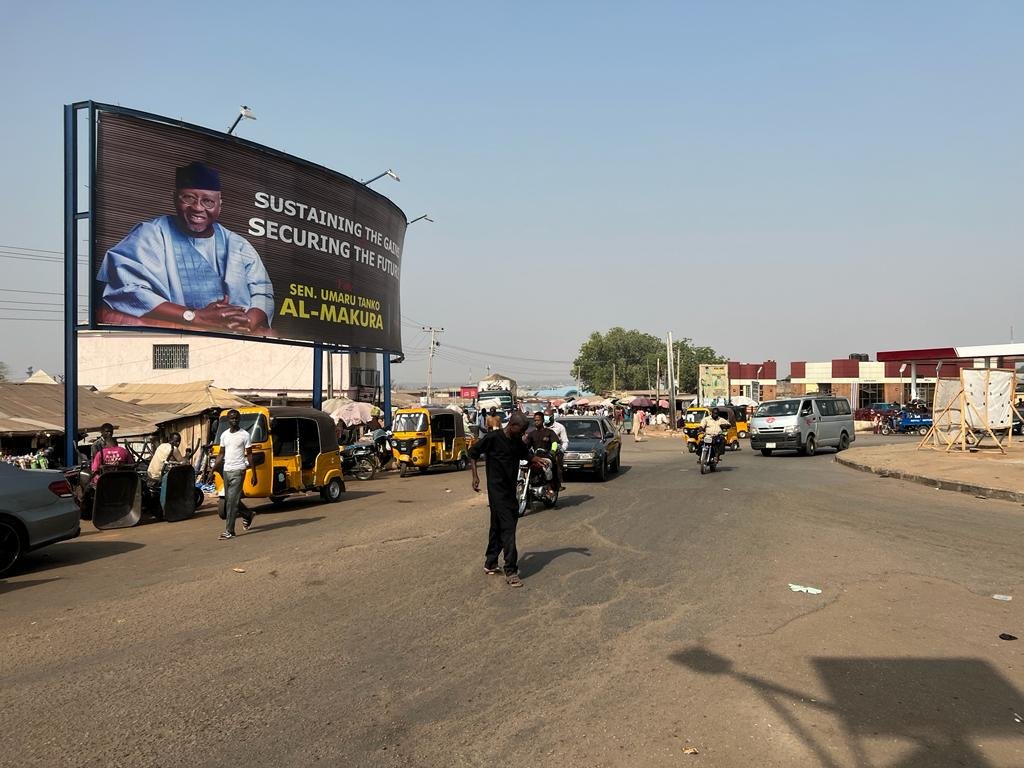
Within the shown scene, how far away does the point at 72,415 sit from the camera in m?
15.7

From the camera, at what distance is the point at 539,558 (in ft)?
28.9

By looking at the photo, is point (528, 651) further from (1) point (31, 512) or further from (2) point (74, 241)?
(2) point (74, 241)

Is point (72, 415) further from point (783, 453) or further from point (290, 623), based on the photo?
point (783, 453)

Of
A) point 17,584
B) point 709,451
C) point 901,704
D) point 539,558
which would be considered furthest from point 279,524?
point 709,451

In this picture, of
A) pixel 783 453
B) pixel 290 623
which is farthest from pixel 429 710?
pixel 783 453

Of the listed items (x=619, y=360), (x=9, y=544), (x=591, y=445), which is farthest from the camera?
(x=619, y=360)

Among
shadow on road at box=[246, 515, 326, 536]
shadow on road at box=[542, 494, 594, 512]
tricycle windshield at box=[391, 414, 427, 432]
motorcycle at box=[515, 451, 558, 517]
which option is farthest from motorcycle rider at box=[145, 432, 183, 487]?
tricycle windshield at box=[391, 414, 427, 432]

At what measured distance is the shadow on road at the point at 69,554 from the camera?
30.3 feet

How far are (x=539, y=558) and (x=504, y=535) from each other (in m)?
1.31

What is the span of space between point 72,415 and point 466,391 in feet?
348

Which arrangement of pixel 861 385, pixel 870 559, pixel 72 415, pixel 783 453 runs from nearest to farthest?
pixel 870 559 → pixel 72 415 → pixel 783 453 → pixel 861 385

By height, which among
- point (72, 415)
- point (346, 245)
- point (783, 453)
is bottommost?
point (783, 453)

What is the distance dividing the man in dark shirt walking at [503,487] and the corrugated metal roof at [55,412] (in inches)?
600

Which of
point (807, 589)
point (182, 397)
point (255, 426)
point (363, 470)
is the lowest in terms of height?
point (363, 470)
